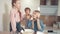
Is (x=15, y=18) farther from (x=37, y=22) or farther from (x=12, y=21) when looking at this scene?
(x=37, y=22)

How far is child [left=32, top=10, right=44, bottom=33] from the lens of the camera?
4.70 ft

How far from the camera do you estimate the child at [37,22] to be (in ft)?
4.70

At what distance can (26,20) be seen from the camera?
144cm

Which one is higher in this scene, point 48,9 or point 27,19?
point 48,9

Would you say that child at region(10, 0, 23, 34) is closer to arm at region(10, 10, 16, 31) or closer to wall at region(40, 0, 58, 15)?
arm at region(10, 10, 16, 31)

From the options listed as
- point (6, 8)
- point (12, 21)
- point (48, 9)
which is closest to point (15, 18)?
point (12, 21)

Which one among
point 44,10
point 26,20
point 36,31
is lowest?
point 36,31

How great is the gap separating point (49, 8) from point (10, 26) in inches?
18.1

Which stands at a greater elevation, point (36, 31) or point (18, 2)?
point (18, 2)

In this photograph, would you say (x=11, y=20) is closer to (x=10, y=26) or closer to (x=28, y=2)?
(x=10, y=26)

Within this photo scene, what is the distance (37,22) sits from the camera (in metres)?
1.44

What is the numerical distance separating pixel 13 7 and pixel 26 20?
197 millimetres

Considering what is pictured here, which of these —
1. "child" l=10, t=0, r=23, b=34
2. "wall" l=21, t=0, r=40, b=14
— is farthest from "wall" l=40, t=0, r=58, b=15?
"child" l=10, t=0, r=23, b=34

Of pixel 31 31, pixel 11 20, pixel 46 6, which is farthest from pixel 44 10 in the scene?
pixel 11 20
